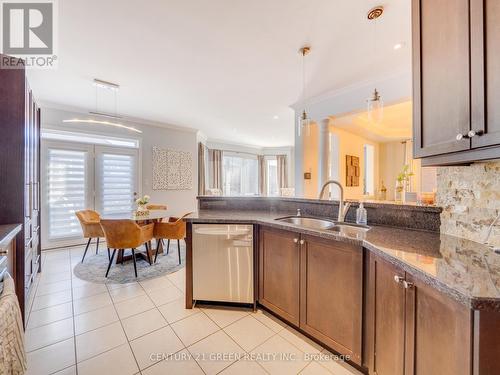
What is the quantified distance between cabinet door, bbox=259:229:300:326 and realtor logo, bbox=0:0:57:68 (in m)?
2.62

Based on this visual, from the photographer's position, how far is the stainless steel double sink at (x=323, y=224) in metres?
1.73

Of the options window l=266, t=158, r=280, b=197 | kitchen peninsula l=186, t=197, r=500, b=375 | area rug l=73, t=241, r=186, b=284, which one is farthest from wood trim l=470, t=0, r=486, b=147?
window l=266, t=158, r=280, b=197

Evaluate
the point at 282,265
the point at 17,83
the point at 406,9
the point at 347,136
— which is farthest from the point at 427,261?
the point at 347,136

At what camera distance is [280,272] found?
1850 mm

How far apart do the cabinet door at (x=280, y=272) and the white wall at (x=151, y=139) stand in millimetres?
2337

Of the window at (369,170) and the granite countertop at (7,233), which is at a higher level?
the window at (369,170)

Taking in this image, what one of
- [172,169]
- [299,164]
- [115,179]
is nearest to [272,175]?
[172,169]

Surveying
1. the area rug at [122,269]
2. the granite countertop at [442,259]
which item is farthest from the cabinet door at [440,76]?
the area rug at [122,269]

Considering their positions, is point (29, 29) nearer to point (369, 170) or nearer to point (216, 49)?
point (216, 49)

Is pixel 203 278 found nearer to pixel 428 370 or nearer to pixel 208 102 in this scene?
pixel 428 370

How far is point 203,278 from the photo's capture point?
2.11 metres

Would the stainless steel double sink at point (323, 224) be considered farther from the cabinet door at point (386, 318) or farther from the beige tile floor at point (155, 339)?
the beige tile floor at point (155, 339)

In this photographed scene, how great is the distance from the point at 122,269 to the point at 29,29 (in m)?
2.84

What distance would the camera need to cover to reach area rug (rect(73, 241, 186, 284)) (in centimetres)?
280
